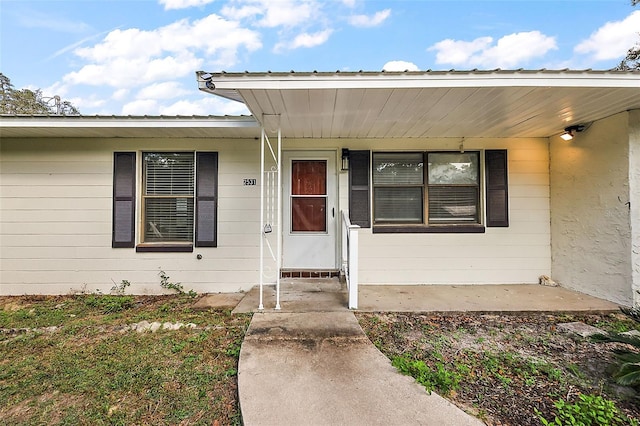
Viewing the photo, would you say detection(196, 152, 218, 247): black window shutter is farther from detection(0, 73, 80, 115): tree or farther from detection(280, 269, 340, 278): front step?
detection(0, 73, 80, 115): tree

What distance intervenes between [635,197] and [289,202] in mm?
4334

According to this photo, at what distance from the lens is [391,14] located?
6.99 meters

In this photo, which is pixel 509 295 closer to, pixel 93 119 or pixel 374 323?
pixel 374 323

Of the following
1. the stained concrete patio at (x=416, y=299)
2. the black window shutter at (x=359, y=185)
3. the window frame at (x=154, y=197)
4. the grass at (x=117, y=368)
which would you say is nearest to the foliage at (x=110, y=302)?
the grass at (x=117, y=368)

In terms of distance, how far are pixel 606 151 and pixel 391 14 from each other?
5543mm

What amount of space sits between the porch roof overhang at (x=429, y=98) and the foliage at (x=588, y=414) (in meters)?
2.51

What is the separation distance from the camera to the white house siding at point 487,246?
454cm

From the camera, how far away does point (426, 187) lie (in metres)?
4.66

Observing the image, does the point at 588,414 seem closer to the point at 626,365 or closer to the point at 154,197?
the point at 626,365

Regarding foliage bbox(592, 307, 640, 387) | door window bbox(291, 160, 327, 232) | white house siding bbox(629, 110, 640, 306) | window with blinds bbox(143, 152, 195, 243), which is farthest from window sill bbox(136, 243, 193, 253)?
white house siding bbox(629, 110, 640, 306)

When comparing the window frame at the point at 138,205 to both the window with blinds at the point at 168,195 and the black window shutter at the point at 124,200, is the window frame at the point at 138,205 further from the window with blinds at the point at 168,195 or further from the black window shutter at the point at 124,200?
the window with blinds at the point at 168,195

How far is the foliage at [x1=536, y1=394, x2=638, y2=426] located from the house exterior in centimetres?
279

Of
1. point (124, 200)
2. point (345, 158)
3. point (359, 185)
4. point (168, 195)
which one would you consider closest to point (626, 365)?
point (359, 185)

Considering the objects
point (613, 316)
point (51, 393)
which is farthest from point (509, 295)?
point (51, 393)
